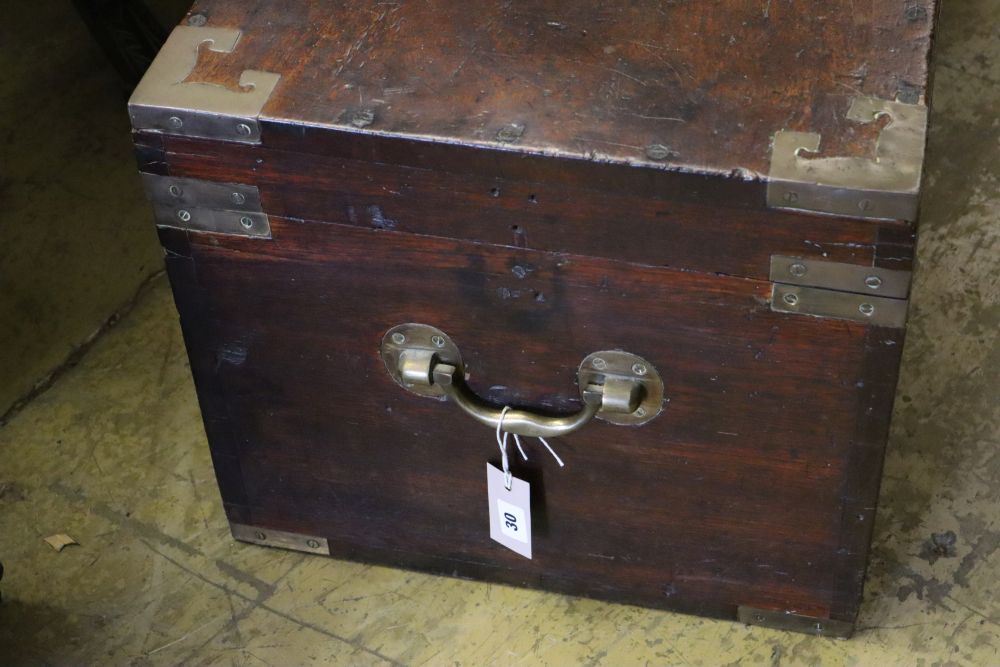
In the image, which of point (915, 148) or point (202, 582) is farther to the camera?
point (202, 582)

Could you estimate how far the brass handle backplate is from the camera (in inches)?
56.7

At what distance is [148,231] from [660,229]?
1139mm

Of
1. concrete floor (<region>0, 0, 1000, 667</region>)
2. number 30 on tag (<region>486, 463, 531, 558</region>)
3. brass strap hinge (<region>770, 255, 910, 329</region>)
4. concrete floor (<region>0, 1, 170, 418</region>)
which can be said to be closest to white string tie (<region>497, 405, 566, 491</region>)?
number 30 on tag (<region>486, 463, 531, 558</region>)

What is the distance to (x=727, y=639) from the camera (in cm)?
167

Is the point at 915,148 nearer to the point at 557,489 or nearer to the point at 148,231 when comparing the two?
the point at 557,489

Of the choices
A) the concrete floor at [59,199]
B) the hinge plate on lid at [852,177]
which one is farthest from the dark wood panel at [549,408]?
the concrete floor at [59,199]

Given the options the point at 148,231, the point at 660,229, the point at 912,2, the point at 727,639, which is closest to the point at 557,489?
the point at 727,639

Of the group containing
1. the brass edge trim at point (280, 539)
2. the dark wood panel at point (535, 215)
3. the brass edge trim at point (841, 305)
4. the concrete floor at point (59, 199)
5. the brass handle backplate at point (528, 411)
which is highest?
the dark wood panel at point (535, 215)

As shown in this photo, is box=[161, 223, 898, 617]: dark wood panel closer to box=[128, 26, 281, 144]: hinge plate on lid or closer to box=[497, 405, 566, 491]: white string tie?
box=[497, 405, 566, 491]: white string tie

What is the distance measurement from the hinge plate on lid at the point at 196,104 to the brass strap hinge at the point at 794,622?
2.57 feet

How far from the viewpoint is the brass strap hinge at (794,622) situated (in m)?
1.64

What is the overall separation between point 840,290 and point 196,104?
2.08 ft

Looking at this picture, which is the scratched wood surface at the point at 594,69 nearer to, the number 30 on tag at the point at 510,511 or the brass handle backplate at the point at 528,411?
the brass handle backplate at the point at 528,411

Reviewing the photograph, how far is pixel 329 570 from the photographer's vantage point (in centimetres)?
176
